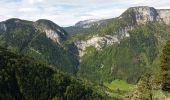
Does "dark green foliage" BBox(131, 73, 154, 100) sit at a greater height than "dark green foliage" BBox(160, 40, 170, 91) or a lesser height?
lesser

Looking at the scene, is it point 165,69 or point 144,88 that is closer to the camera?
point 144,88

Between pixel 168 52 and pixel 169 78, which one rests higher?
pixel 168 52

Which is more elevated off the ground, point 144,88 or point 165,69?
point 165,69

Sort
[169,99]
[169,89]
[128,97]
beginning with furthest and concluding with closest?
[128,97] → [169,89] → [169,99]

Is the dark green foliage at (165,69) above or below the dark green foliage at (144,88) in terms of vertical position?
above

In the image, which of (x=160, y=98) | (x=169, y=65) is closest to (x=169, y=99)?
(x=160, y=98)

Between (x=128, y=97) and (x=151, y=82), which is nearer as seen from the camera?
(x=151, y=82)

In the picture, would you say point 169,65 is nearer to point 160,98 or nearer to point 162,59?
point 162,59

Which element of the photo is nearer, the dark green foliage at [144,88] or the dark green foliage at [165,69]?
the dark green foliage at [144,88]
